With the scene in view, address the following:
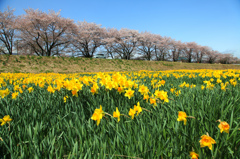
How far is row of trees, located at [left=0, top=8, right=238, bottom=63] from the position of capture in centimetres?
2595

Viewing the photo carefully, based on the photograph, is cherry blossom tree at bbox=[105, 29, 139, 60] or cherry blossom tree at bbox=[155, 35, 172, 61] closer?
cherry blossom tree at bbox=[105, 29, 139, 60]

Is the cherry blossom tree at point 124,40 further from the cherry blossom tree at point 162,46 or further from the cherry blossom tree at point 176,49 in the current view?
the cherry blossom tree at point 176,49

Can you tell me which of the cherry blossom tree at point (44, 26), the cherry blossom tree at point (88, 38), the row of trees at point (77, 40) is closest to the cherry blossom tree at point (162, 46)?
the row of trees at point (77, 40)

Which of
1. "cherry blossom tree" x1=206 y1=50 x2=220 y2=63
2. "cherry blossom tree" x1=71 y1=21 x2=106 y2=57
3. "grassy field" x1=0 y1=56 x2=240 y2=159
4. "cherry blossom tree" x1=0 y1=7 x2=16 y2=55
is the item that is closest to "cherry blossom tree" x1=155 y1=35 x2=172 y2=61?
"cherry blossom tree" x1=71 y1=21 x2=106 y2=57

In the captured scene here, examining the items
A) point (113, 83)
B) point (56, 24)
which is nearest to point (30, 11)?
point (56, 24)

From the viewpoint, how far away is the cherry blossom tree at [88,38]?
3368cm

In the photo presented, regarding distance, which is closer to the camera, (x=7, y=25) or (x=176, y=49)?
(x=7, y=25)

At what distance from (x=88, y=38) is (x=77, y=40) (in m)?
3.04

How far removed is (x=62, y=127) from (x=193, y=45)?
63.1 m

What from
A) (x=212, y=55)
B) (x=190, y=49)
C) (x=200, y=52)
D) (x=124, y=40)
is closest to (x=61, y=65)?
(x=124, y=40)

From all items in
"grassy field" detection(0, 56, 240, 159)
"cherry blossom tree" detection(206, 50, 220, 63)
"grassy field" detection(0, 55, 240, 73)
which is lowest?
"grassy field" detection(0, 56, 240, 159)

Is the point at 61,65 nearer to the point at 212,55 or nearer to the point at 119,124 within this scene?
the point at 119,124

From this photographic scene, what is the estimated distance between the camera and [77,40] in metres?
32.8

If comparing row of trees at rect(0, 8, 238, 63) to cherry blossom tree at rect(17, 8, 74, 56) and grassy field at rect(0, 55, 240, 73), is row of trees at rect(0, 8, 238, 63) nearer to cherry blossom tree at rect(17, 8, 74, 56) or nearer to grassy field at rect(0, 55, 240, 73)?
cherry blossom tree at rect(17, 8, 74, 56)
